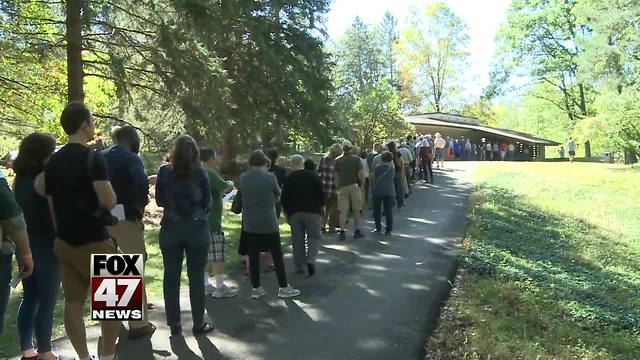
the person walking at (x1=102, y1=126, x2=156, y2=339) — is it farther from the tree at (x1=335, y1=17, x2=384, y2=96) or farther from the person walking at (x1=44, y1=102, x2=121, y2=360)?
the tree at (x1=335, y1=17, x2=384, y2=96)

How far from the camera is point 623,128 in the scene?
33.3 m

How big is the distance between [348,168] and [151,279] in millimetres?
4411

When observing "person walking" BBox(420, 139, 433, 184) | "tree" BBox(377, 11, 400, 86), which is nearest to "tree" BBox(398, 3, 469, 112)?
"tree" BBox(377, 11, 400, 86)

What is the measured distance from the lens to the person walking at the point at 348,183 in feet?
36.4

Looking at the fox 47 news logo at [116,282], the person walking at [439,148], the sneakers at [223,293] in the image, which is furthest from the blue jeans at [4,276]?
the person walking at [439,148]

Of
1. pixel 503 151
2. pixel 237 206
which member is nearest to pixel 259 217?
pixel 237 206

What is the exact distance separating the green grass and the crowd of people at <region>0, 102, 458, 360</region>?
427 millimetres

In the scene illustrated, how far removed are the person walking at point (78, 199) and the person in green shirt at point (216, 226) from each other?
2.37 meters

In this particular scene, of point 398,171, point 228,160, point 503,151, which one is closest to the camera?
point 398,171

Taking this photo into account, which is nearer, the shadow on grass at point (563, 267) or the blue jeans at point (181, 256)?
the blue jeans at point (181, 256)

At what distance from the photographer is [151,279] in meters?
8.51

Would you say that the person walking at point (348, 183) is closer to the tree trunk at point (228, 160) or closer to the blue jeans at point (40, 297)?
the blue jeans at point (40, 297)

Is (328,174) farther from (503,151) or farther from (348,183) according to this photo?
(503,151)

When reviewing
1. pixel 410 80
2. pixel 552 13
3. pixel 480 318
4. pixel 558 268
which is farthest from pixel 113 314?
pixel 410 80
